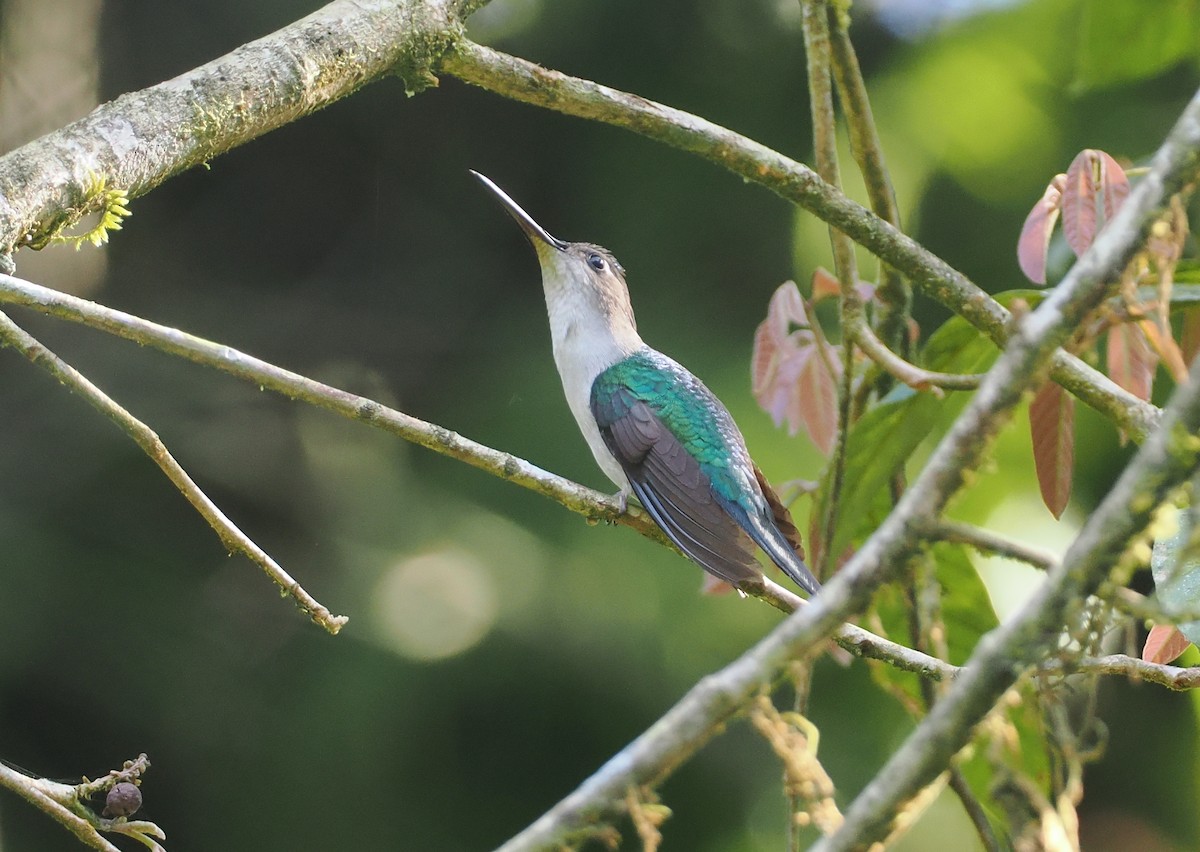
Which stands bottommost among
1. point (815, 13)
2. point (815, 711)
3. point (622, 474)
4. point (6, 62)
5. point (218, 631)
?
point (218, 631)

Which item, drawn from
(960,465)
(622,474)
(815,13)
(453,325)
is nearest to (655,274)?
(453,325)

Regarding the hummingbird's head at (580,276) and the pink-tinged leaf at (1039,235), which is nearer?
the pink-tinged leaf at (1039,235)

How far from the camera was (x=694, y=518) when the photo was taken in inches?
130

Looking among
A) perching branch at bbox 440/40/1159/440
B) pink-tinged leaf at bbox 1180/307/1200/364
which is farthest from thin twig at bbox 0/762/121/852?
pink-tinged leaf at bbox 1180/307/1200/364

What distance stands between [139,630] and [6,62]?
245 cm

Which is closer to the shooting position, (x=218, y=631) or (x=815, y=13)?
(x=815, y=13)

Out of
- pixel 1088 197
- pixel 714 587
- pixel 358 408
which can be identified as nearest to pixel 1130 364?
pixel 1088 197

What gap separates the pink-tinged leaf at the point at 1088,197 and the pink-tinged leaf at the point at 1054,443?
34cm

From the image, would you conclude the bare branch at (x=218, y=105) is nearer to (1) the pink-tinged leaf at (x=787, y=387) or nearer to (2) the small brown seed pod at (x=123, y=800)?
(2) the small brown seed pod at (x=123, y=800)

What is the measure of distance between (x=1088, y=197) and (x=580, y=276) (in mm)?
2284

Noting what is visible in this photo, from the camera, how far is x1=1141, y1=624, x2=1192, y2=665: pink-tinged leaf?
2.11 metres

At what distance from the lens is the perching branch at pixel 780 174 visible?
243 centimetres

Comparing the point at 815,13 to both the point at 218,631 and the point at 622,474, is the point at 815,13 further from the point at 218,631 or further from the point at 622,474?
the point at 218,631

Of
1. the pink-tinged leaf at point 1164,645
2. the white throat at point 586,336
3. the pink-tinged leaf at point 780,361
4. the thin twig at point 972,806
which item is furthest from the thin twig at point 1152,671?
the white throat at point 586,336
